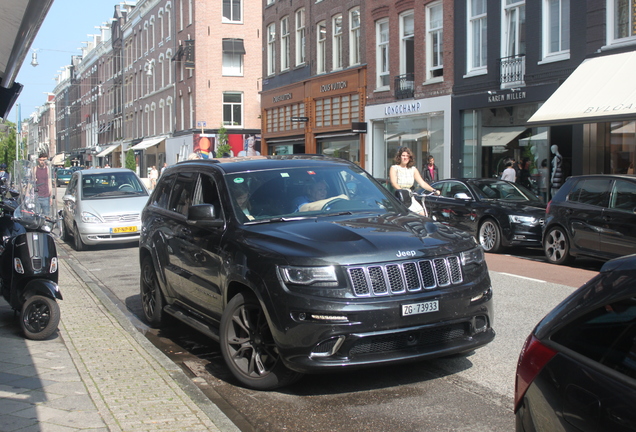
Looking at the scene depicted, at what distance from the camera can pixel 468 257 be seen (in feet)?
17.2

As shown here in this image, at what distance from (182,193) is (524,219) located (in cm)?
868

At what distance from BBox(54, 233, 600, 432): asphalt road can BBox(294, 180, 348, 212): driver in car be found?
4.60ft

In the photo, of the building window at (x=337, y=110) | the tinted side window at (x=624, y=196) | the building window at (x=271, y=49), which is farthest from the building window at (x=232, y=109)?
the tinted side window at (x=624, y=196)

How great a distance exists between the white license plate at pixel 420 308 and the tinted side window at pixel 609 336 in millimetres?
2110

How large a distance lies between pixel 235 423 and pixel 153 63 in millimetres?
55523

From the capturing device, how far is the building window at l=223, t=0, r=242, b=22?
1871 inches

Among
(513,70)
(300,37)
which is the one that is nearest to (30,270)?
(513,70)

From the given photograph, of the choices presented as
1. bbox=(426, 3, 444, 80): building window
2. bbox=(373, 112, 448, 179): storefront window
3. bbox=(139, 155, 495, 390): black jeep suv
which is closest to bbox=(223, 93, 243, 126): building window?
bbox=(373, 112, 448, 179): storefront window

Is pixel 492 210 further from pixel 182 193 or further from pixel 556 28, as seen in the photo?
pixel 182 193

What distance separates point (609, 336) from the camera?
2432mm

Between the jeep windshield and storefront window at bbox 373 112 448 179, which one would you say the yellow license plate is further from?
storefront window at bbox 373 112 448 179

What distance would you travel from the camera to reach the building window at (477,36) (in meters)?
23.2

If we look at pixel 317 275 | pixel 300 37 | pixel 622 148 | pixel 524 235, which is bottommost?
pixel 524 235

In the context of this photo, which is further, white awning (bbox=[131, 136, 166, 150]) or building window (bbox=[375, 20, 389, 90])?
white awning (bbox=[131, 136, 166, 150])
